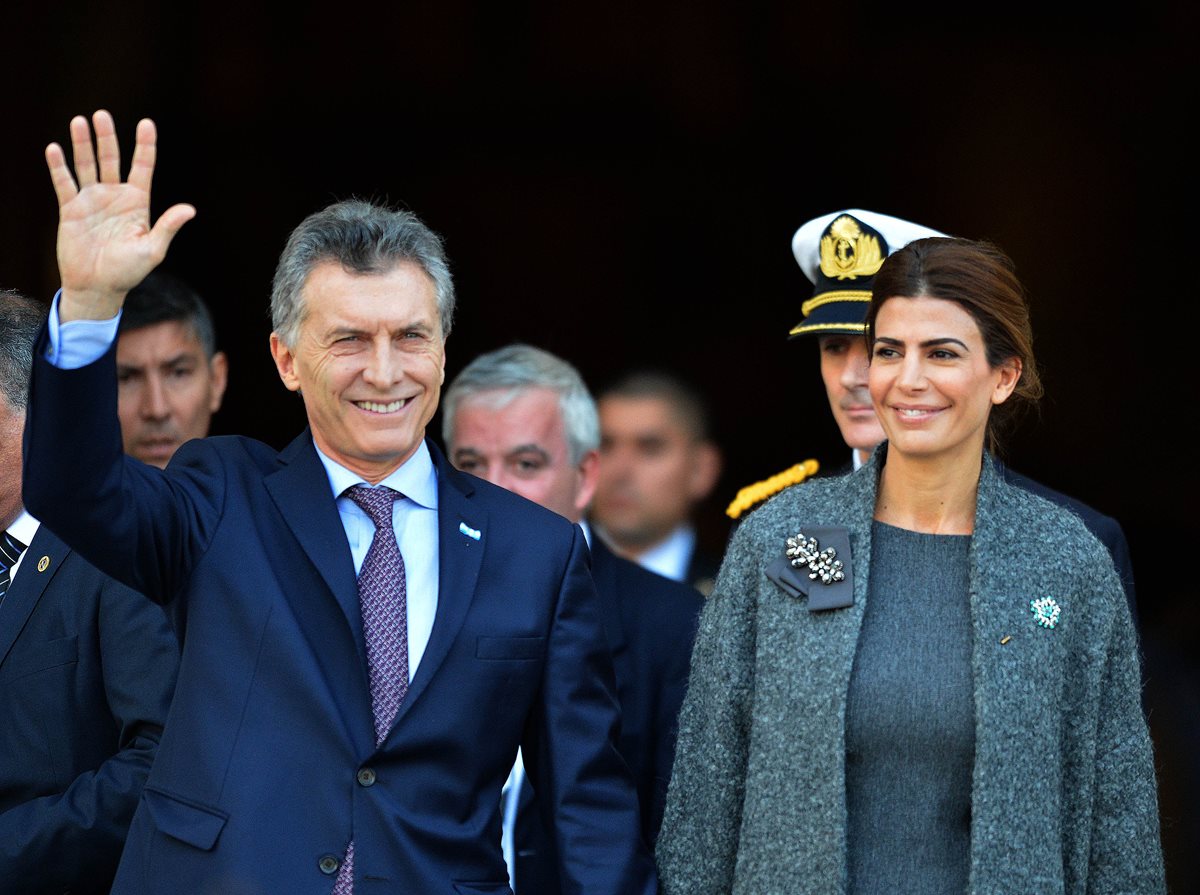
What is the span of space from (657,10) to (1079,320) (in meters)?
2.24

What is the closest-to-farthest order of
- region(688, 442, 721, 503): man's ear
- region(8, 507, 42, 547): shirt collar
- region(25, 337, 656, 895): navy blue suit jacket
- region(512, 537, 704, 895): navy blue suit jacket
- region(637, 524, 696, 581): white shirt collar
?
1. region(25, 337, 656, 895): navy blue suit jacket
2. region(8, 507, 42, 547): shirt collar
3. region(512, 537, 704, 895): navy blue suit jacket
4. region(637, 524, 696, 581): white shirt collar
5. region(688, 442, 721, 503): man's ear

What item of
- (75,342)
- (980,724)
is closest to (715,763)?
(980,724)

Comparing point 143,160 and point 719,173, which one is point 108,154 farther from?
point 719,173

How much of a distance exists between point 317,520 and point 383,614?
189 millimetres

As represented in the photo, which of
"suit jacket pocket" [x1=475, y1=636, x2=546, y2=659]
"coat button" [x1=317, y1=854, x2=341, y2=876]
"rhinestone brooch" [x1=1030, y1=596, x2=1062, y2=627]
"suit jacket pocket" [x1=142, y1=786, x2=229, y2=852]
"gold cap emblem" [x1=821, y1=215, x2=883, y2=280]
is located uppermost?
"gold cap emblem" [x1=821, y1=215, x2=883, y2=280]

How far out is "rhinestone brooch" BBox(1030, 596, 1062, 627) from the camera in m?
2.94

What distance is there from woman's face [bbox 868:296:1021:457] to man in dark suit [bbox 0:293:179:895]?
1.32 m

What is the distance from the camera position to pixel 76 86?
6387mm

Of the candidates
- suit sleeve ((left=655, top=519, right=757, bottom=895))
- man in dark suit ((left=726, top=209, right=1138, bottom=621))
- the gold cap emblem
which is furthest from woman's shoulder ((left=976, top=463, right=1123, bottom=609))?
the gold cap emblem

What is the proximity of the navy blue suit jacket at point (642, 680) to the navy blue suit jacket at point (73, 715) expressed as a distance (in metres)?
0.86

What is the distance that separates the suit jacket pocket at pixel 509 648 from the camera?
2.90 m

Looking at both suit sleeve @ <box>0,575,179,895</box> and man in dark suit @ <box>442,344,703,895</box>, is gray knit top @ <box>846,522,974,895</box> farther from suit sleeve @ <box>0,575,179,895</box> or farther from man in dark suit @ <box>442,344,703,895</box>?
suit sleeve @ <box>0,575,179,895</box>

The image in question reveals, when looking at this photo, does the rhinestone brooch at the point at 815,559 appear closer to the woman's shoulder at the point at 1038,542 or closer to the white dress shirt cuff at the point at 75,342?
the woman's shoulder at the point at 1038,542

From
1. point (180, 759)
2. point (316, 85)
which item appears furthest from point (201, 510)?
point (316, 85)
